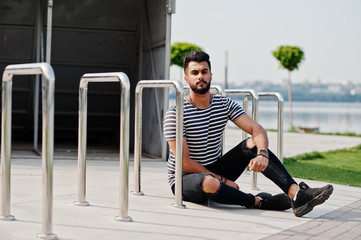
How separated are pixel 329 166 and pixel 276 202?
439 centimetres

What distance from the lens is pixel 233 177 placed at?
196 inches

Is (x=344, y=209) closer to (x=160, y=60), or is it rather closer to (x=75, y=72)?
(x=160, y=60)

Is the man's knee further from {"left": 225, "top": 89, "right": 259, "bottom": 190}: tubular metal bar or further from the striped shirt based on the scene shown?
{"left": 225, "top": 89, "right": 259, "bottom": 190}: tubular metal bar

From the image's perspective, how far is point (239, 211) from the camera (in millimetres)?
4680

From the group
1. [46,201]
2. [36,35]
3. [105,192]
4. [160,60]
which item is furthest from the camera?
[36,35]

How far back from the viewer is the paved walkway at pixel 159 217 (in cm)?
379

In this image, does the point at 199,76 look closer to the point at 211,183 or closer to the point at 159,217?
the point at 211,183

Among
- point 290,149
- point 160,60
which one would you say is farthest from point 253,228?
point 290,149

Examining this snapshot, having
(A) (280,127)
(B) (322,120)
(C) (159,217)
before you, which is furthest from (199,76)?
(B) (322,120)

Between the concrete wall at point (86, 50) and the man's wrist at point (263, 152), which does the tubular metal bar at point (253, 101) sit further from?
the concrete wall at point (86, 50)

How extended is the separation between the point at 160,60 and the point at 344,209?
15.7 feet

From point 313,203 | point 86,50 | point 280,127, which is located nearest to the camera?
point 313,203

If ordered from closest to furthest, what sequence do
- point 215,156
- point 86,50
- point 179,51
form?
1. point 215,156
2. point 86,50
3. point 179,51

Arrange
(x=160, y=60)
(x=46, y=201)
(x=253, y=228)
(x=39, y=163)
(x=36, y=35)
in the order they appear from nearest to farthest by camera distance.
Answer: (x=46, y=201)
(x=253, y=228)
(x=39, y=163)
(x=160, y=60)
(x=36, y=35)
